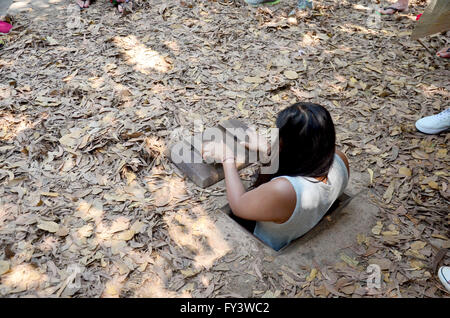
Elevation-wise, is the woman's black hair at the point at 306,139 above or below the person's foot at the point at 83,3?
above

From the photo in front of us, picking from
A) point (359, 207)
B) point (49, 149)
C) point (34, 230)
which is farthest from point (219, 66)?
point (34, 230)

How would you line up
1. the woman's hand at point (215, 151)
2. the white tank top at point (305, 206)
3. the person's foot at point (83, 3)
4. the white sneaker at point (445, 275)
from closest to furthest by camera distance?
the white tank top at point (305, 206), the white sneaker at point (445, 275), the woman's hand at point (215, 151), the person's foot at point (83, 3)

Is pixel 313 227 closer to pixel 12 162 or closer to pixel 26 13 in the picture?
pixel 12 162

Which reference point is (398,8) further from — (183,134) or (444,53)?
(183,134)

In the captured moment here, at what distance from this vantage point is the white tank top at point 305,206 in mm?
2014

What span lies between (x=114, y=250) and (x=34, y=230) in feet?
1.91

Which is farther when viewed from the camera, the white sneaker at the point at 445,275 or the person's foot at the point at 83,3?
the person's foot at the point at 83,3

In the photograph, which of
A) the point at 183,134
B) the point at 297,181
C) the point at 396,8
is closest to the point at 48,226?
the point at 183,134

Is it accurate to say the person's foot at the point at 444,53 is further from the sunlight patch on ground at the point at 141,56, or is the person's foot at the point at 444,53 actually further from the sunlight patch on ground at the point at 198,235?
the sunlight patch on ground at the point at 198,235

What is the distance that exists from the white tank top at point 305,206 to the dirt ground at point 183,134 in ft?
0.64

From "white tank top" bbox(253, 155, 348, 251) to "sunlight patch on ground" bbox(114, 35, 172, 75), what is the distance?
2470mm

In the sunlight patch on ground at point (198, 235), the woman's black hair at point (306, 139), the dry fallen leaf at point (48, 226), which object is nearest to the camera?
the woman's black hair at point (306, 139)

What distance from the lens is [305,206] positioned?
6.73 feet

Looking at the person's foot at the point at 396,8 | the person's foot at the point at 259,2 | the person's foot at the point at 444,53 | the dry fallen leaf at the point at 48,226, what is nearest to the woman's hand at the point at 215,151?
the dry fallen leaf at the point at 48,226
